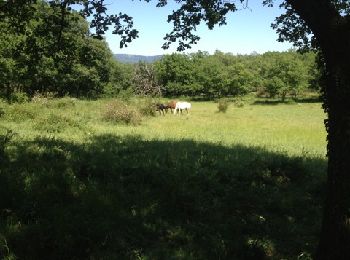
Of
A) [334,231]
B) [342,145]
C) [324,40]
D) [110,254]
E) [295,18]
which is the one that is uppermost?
[295,18]

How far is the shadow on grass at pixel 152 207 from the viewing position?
7121 millimetres

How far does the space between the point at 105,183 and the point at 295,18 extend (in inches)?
344

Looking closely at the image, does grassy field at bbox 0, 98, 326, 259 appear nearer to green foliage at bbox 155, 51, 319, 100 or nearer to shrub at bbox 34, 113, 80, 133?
shrub at bbox 34, 113, 80, 133

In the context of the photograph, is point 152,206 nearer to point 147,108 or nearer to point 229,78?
point 147,108

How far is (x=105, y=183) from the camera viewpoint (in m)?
9.94

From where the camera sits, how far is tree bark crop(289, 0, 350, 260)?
5.56m

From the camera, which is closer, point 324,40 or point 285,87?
point 324,40

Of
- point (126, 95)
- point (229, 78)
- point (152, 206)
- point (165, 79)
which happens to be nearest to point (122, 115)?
point (126, 95)

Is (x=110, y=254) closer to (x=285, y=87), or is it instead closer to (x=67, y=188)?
(x=67, y=188)

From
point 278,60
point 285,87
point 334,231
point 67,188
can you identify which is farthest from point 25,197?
point 278,60

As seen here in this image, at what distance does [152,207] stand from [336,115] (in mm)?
4529

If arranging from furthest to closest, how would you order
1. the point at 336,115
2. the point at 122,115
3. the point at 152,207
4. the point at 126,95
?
the point at 126,95
the point at 122,115
the point at 152,207
the point at 336,115

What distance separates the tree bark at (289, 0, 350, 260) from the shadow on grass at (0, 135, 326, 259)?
171cm

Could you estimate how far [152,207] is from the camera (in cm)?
877
